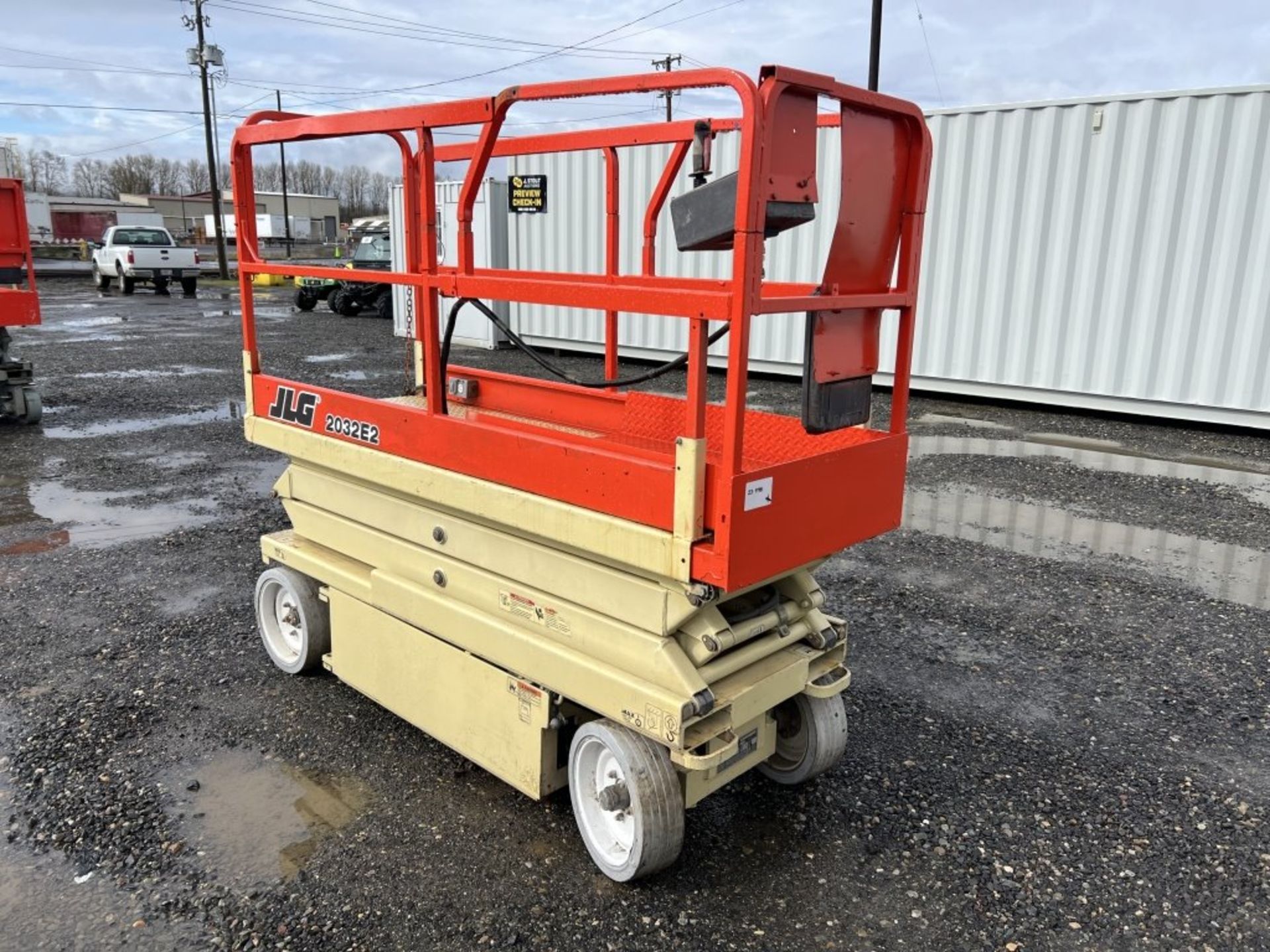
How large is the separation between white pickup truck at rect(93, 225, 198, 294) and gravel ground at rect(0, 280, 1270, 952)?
20.6 m

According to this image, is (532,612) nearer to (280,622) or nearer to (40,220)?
(280,622)

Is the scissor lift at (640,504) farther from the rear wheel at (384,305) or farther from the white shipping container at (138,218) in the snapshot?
the white shipping container at (138,218)

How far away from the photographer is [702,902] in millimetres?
2752

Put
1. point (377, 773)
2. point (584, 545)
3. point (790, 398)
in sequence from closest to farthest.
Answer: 1. point (584, 545)
2. point (377, 773)
3. point (790, 398)

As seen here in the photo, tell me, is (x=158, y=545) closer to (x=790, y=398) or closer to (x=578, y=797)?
(x=578, y=797)

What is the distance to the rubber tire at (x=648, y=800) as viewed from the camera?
2.69 metres

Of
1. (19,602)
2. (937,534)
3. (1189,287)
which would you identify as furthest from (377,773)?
(1189,287)

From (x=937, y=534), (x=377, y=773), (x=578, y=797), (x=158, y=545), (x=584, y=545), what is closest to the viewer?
(x=584, y=545)

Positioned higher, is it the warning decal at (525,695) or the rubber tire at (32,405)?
the warning decal at (525,695)

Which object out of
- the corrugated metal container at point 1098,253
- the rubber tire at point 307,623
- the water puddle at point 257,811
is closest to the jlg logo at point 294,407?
the rubber tire at point 307,623

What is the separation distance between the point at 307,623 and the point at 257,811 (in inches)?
38.4

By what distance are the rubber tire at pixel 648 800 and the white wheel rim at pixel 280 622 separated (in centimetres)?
193

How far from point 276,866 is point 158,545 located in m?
3.42

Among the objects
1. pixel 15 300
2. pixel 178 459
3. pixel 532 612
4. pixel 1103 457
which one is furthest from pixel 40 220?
pixel 532 612
